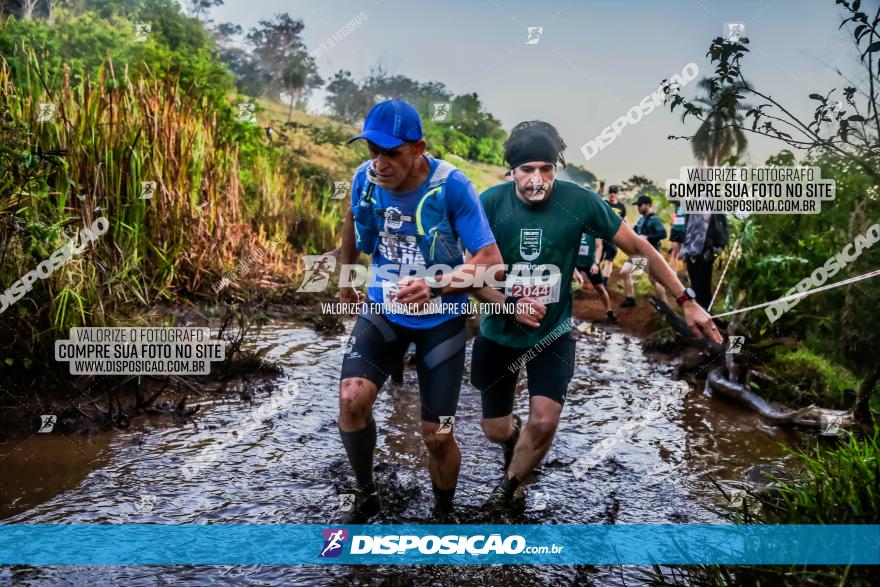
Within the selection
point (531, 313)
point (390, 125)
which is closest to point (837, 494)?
point (531, 313)

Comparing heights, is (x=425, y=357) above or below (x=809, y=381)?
above

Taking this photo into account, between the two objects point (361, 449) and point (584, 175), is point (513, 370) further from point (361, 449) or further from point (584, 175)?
point (584, 175)

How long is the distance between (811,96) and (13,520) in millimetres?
4740

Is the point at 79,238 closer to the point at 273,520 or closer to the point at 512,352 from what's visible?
the point at 273,520

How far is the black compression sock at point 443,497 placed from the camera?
13.5 feet

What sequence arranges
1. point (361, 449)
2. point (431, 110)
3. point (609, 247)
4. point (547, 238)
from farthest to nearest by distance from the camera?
point (431, 110) < point (609, 247) < point (547, 238) < point (361, 449)

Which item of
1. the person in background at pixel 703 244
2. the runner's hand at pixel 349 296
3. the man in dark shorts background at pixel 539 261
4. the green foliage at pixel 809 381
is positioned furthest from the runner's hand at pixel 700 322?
the person in background at pixel 703 244

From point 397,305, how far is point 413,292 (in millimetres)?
416

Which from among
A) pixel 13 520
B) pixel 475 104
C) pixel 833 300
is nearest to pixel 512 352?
pixel 13 520

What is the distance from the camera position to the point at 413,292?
11.3 feet

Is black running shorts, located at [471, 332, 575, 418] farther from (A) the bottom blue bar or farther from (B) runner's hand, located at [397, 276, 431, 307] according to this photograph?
(B) runner's hand, located at [397, 276, 431, 307]

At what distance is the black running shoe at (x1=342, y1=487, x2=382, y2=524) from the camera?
406cm

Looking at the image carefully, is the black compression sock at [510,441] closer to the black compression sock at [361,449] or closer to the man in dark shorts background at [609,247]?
the black compression sock at [361,449]

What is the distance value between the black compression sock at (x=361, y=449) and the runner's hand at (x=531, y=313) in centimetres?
95
